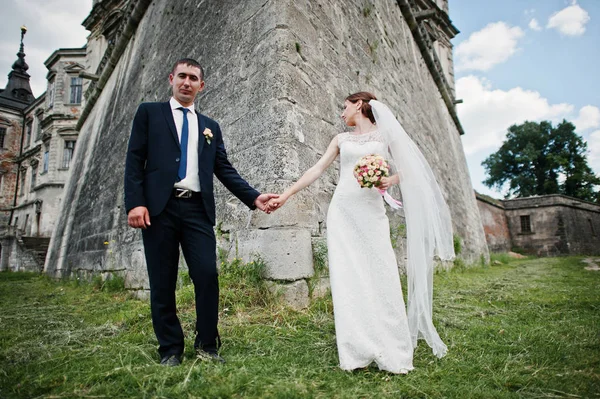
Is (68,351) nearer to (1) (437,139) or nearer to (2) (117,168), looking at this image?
(2) (117,168)

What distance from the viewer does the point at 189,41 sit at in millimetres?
6152

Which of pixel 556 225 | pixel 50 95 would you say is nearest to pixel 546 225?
pixel 556 225

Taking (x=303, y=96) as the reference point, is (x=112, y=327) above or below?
below

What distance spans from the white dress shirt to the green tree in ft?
136

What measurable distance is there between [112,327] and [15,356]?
2.92ft

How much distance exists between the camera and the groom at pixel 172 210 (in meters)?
2.30

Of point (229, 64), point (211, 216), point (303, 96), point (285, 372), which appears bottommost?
point (285, 372)

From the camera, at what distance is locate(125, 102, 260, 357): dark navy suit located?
7.54 feet

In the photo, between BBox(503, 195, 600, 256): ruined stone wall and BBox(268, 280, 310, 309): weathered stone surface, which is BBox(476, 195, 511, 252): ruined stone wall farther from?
BBox(268, 280, 310, 309): weathered stone surface

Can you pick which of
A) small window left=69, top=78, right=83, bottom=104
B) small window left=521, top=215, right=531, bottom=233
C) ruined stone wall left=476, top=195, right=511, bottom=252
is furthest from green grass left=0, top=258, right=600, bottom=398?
small window left=69, top=78, right=83, bottom=104

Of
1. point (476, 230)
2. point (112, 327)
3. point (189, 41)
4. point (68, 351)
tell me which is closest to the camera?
point (68, 351)

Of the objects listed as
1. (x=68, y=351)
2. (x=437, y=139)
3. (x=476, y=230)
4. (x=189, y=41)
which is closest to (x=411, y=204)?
(x=68, y=351)

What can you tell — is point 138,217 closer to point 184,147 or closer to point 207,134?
point 184,147

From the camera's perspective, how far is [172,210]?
7.64 feet
